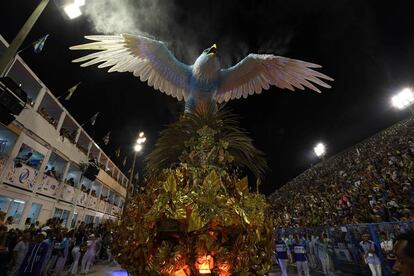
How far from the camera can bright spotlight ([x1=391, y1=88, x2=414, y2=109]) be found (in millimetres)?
24422

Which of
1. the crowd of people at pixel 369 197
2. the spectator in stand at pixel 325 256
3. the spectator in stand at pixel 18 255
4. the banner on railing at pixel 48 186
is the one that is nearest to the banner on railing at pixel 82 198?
the banner on railing at pixel 48 186

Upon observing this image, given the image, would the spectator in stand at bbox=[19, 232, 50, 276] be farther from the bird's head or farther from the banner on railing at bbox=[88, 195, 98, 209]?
the banner on railing at bbox=[88, 195, 98, 209]

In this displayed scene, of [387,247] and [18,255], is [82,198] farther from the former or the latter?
[387,247]

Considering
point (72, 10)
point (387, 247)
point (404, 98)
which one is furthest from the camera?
point (404, 98)

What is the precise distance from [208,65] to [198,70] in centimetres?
14

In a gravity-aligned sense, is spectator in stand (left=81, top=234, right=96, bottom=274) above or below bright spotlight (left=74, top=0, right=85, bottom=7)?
below

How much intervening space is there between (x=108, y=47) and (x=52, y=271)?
34.0ft

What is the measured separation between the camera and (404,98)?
24.8 meters

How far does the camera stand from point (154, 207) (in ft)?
5.25

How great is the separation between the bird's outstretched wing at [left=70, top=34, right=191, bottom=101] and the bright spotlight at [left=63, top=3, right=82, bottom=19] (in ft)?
11.1

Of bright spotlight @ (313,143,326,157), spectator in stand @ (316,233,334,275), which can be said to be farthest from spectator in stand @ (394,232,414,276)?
bright spotlight @ (313,143,326,157)

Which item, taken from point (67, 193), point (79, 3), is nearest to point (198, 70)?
point (79, 3)

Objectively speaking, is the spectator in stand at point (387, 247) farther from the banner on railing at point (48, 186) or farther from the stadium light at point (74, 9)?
the banner on railing at point (48, 186)

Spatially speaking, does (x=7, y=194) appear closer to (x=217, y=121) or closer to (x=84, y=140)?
(x=84, y=140)
